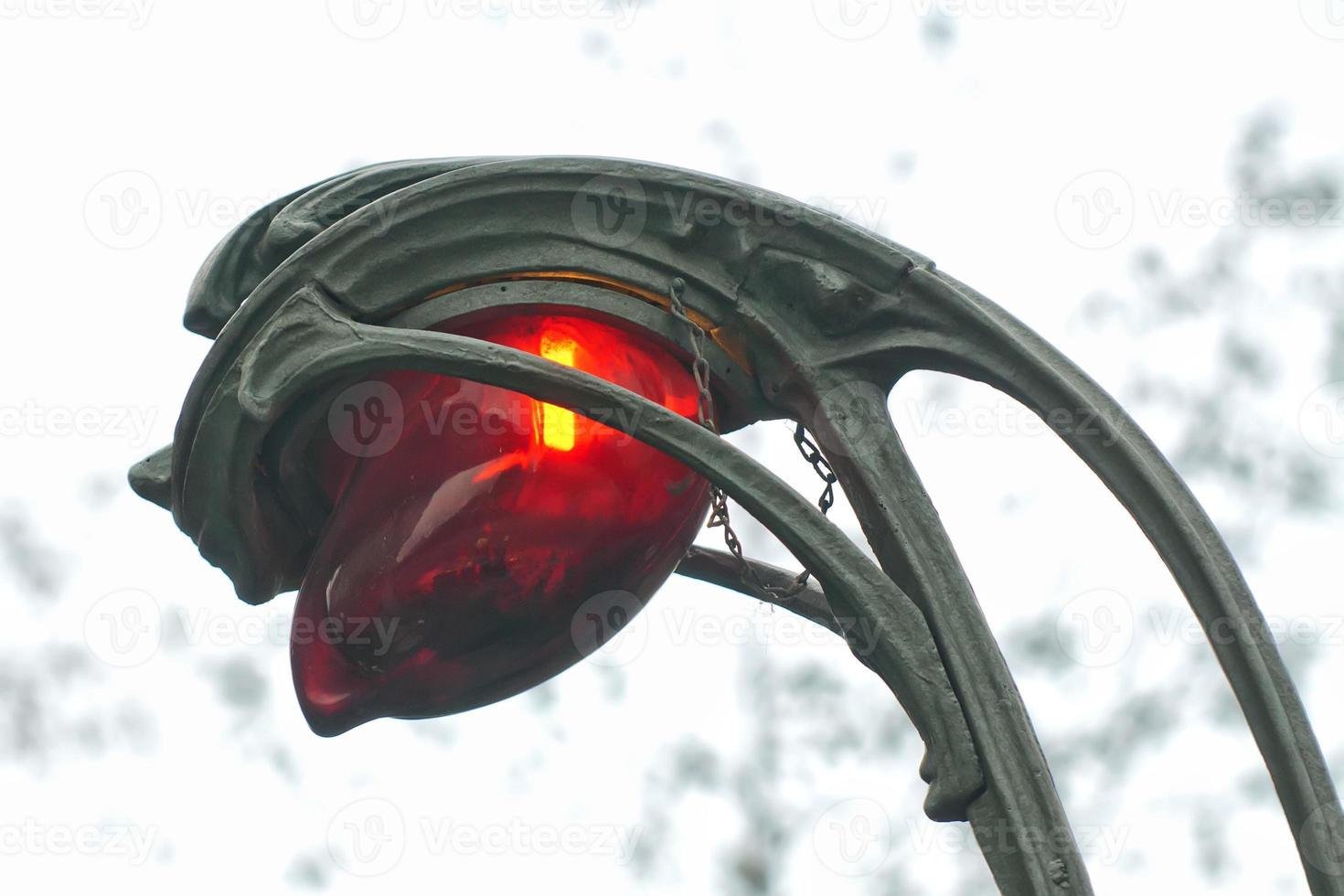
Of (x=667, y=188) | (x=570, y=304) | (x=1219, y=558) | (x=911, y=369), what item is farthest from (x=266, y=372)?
(x=1219, y=558)

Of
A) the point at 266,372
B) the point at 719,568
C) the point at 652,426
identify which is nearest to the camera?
the point at 652,426

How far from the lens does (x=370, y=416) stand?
152 cm

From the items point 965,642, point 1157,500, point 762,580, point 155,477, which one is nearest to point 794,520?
point 965,642

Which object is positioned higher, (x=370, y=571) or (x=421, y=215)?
(x=421, y=215)

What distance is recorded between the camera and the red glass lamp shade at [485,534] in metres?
1.47

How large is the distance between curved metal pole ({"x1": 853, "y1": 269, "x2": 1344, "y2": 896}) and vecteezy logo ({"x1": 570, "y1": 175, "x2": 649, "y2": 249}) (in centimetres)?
23

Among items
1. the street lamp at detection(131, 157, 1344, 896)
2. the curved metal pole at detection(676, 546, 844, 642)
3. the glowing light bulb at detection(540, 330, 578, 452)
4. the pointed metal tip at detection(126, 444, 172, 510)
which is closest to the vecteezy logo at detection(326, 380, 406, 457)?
the street lamp at detection(131, 157, 1344, 896)

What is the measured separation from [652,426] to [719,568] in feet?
1.74

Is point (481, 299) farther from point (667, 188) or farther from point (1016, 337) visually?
point (1016, 337)

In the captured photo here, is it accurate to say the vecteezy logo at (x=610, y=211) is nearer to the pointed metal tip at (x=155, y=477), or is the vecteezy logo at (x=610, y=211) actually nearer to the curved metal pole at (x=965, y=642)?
the curved metal pole at (x=965, y=642)

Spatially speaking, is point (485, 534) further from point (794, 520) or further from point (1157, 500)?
point (1157, 500)

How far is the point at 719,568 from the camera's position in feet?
6.20

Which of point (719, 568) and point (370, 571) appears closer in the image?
point (370, 571)

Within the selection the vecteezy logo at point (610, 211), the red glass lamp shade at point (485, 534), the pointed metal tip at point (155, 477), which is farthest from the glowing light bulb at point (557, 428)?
the pointed metal tip at point (155, 477)
